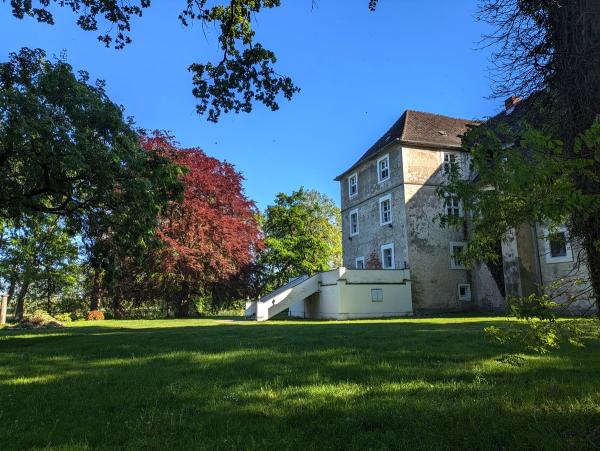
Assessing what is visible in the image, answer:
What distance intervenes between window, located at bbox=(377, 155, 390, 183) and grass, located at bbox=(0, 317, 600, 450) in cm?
2191

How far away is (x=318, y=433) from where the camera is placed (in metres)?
3.62

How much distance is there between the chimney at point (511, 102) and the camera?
5799 mm

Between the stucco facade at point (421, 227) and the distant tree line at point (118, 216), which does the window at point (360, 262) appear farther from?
the distant tree line at point (118, 216)

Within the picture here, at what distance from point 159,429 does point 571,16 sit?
555 cm

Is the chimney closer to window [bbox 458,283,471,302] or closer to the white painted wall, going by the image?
the white painted wall

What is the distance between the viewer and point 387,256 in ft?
95.0

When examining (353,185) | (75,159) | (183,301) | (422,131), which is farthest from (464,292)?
(75,159)

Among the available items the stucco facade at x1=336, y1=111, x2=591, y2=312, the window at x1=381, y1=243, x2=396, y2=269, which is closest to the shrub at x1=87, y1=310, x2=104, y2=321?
the stucco facade at x1=336, y1=111, x2=591, y2=312

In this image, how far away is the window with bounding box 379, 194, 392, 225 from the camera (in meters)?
28.5

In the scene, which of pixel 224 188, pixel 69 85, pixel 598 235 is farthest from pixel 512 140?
pixel 224 188

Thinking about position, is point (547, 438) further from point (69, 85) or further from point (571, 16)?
point (69, 85)

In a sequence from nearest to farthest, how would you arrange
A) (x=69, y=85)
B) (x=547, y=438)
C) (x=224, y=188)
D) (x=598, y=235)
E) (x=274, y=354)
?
(x=547, y=438)
(x=598, y=235)
(x=274, y=354)
(x=69, y=85)
(x=224, y=188)

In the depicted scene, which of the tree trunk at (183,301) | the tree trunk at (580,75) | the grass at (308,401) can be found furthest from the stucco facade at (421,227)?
the tree trunk at (580,75)

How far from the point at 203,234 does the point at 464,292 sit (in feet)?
54.2
